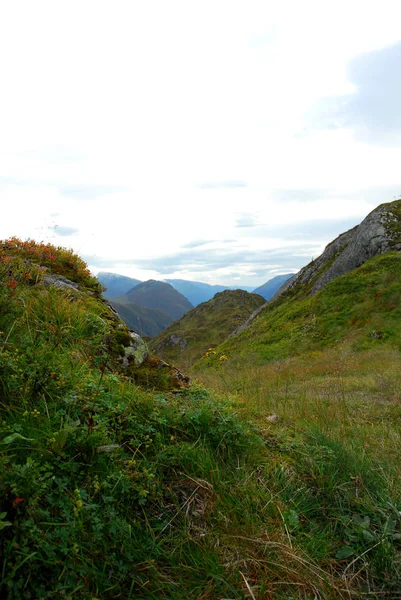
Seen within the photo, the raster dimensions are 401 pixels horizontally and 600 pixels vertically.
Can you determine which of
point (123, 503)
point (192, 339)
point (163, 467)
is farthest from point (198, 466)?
point (192, 339)

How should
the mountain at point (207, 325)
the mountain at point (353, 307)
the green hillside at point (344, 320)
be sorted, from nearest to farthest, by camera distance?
the green hillside at point (344, 320) < the mountain at point (353, 307) < the mountain at point (207, 325)

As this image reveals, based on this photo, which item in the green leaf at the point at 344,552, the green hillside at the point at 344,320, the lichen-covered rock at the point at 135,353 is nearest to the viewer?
the green leaf at the point at 344,552

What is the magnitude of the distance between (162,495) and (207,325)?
102 metres

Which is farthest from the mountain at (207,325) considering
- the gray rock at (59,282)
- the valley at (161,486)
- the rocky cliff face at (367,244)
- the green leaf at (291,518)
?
the green leaf at (291,518)

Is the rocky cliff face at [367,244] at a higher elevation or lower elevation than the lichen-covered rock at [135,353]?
higher

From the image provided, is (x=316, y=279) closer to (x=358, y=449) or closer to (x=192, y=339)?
(x=358, y=449)

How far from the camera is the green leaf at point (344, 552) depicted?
2.56m

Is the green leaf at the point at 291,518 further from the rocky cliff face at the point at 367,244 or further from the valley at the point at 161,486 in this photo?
the rocky cliff face at the point at 367,244

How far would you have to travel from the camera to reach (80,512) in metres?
2.24

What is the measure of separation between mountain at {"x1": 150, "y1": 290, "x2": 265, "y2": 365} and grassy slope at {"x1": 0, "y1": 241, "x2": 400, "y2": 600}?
69.5 meters

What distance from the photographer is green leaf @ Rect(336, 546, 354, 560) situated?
256 cm

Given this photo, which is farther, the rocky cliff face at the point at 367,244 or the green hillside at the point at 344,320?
the rocky cliff face at the point at 367,244

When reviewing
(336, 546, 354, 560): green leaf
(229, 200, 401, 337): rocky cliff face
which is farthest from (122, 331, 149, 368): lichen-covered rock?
(229, 200, 401, 337): rocky cliff face

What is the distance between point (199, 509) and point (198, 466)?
14.3 inches
